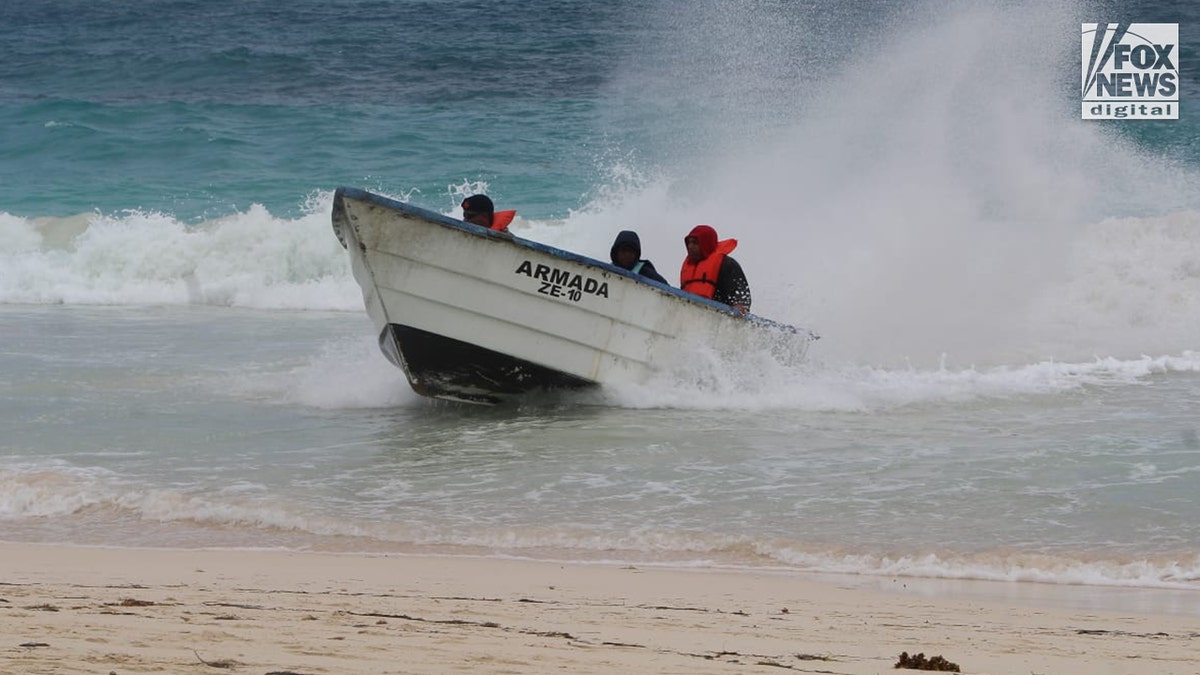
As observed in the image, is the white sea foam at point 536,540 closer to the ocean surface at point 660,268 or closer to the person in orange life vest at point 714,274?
the ocean surface at point 660,268

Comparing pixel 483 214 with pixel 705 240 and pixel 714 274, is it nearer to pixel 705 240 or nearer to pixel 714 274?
pixel 705 240

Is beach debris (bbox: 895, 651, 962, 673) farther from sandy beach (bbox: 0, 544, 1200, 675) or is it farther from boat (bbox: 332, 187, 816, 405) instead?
boat (bbox: 332, 187, 816, 405)

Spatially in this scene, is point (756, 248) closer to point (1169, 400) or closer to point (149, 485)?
point (1169, 400)

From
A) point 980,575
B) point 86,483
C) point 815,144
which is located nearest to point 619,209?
point 815,144

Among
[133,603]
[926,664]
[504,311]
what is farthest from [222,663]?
[504,311]

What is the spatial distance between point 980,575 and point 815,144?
58.8 feet

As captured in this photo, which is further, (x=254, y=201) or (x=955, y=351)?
(x=254, y=201)

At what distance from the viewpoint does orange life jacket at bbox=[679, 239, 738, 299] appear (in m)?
12.1

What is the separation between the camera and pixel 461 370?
1190 centimetres

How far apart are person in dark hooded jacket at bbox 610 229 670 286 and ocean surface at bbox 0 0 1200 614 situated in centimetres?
83

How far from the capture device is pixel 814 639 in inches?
209

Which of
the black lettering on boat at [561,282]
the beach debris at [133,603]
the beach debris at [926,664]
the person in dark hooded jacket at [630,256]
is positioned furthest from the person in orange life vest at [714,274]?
the beach debris at [926,664]

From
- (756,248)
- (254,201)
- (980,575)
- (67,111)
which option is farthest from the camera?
(67,111)

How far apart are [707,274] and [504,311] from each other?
1.77 metres
